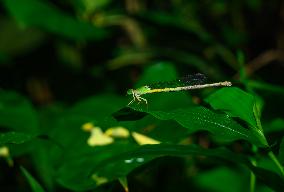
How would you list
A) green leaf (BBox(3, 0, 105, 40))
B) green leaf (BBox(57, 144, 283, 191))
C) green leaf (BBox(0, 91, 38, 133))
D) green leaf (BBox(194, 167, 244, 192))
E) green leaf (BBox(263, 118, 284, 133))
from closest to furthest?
1. green leaf (BBox(57, 144, 283, 191))
2. green leaf (BBox(263, 118, 284, 133))
3. green leaf (BBox(194, 167, 244, 192))
4. green leaf (BBox(0, 91, 38, 133))
5. green leaf (BBox(3, 0, 105, 40))

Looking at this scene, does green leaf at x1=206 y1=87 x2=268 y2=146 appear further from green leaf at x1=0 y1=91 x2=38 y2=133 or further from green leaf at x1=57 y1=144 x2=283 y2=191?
green leaf at x1=0 y1=91 x2=38 y2=133

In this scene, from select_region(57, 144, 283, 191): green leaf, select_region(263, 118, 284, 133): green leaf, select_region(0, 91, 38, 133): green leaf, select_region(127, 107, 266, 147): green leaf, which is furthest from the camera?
select_region(0, 91, 38, 133): green leaf

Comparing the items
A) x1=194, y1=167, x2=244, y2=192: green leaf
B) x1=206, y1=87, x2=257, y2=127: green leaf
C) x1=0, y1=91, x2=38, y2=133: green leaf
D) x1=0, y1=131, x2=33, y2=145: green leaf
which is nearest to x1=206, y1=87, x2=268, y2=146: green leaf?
x1=206, y1=87, x2=257, y2=127: green leaf

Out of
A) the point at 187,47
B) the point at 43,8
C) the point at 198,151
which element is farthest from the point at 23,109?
the point at 187,47

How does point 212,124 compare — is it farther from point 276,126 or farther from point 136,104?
point 276,126

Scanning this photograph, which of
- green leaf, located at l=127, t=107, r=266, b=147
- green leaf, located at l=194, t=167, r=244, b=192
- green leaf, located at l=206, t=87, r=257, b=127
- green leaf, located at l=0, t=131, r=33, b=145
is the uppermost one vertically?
green leaf, located at l=194, t=167, r=244, b=192

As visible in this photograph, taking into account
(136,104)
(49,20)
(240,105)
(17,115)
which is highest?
(49,20)

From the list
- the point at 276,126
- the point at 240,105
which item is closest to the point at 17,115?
the point at 276,126

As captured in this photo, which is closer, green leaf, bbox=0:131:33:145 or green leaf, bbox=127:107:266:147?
green leaf, bbox=127:107:266:147

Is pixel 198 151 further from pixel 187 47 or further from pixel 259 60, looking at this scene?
pixel 259 60
